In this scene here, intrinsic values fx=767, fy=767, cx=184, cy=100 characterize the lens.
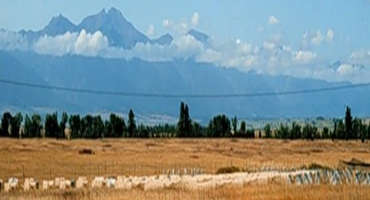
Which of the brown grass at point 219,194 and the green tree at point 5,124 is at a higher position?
the green tree at point 5,124

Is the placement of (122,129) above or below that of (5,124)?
below

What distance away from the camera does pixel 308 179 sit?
41375mm

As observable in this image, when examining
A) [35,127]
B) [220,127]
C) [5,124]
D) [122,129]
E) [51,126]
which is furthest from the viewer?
[220,127]

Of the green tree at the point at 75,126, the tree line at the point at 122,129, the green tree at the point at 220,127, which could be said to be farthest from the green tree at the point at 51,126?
the green tree at the point at 220,127

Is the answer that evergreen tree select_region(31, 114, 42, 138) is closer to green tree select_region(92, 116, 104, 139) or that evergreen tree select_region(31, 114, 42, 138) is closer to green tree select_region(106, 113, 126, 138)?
green tree select_region(92, 116, 104, 139)

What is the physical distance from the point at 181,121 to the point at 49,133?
24162mm

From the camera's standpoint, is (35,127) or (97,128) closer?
(35,127)

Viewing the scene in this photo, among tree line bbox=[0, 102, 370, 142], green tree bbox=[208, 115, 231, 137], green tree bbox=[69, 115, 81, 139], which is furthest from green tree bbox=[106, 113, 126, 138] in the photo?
green tree bbox=[208, 115, 231, 137]

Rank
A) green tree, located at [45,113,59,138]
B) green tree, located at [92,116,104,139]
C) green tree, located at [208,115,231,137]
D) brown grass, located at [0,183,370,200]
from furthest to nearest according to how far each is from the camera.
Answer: green tree, located at [208,115,231,137] → green tree, located at [92,116,104,139] → green tree, located at [45,113,59,138] → brown grass, located at [0,183,370,200]

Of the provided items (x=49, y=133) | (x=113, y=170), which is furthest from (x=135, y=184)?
(x=49, y=133)

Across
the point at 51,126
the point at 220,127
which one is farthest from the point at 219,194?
the point at 220,127

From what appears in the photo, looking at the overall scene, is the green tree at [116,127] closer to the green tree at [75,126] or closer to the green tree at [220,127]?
the green tree at [75,126]

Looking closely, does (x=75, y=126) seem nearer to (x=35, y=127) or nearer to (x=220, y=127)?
(x=35, y=127)

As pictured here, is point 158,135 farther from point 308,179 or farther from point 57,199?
point 57,199
